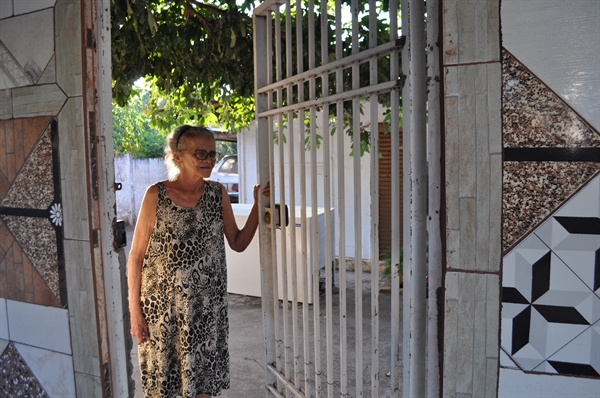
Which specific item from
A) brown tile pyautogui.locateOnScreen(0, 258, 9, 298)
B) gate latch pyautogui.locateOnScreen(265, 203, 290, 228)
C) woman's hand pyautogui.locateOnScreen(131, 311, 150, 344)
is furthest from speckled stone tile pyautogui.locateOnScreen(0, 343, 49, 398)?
gate latch pyautogui.locateOnScreen(265, 203, 290, 228)

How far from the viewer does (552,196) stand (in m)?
1.30

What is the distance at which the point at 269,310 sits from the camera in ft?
9.32

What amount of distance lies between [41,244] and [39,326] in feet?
1.17

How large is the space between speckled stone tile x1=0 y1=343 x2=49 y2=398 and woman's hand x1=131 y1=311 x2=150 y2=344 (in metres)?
0.53

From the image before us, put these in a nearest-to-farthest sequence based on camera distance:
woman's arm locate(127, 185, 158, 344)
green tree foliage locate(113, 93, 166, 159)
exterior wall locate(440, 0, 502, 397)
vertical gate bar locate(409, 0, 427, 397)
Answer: exterior wall locate(440, 0, 502, 397), vertical gate bar locate(409, 0, 427, 397), woman's arm locate(127, 185, 158, 344), green tree foliage locate(113, 93, 166, 159)

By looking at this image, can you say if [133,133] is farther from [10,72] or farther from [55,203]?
[55,203]

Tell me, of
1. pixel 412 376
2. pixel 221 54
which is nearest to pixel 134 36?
pixel 221 54

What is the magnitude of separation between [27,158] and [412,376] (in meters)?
1.71

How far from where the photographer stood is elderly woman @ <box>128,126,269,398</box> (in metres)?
2.58

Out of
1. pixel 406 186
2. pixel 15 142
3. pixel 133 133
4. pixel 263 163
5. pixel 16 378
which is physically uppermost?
pixel 133 133

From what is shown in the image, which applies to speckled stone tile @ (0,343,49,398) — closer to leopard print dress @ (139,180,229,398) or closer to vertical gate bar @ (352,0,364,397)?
leopard print dress @ (139,180,229,398)

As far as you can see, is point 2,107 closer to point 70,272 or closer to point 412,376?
point 70,272

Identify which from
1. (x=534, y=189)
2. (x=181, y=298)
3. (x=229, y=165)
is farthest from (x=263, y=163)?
(x=229, y=165)

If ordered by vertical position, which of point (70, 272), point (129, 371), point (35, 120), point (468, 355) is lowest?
point (129, 371)
